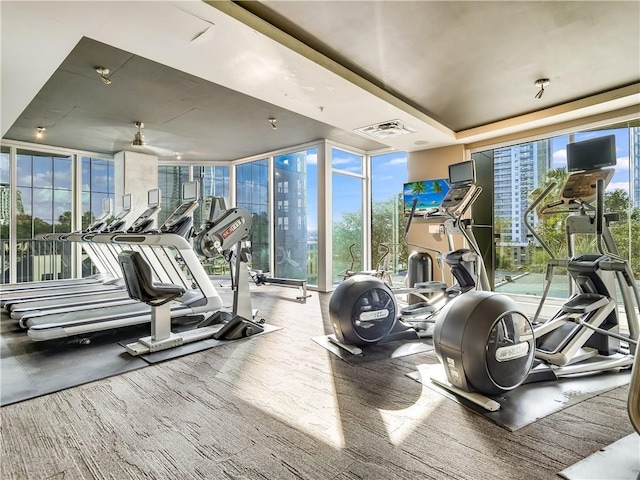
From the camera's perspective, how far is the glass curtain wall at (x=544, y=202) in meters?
4.55

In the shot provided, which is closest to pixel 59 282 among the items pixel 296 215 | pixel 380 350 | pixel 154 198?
pixel 154 198

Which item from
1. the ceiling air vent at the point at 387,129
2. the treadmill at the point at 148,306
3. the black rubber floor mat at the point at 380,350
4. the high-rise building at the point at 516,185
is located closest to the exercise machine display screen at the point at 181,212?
the treadmill at the point at 148,306

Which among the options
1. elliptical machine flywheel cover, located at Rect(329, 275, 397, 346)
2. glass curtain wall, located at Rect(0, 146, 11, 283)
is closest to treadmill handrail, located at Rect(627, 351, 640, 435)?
elliptical machine flywheel cover, located at Rect(329, 275, 397, 346)

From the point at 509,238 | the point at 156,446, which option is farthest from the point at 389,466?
the point at 509,238

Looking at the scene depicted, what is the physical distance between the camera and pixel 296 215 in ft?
25.7

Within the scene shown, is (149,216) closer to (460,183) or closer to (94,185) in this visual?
(94,185)

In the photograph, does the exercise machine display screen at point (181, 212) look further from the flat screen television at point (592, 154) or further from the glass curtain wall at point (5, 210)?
the glass curtain wall at point (5, 210)

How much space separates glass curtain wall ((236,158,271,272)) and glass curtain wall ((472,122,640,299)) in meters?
4.57

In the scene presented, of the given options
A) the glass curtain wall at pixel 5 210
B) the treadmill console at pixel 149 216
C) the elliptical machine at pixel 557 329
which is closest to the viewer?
the elliptical machine at pixel 557 329

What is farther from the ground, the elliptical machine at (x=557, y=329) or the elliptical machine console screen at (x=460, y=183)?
the elliptical machine console screen at (x=460, y=183)

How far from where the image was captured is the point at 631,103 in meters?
4.35

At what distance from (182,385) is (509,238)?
17.1 ft

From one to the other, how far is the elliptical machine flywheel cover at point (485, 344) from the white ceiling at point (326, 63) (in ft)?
7.29

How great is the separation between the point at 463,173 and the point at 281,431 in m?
3.18
